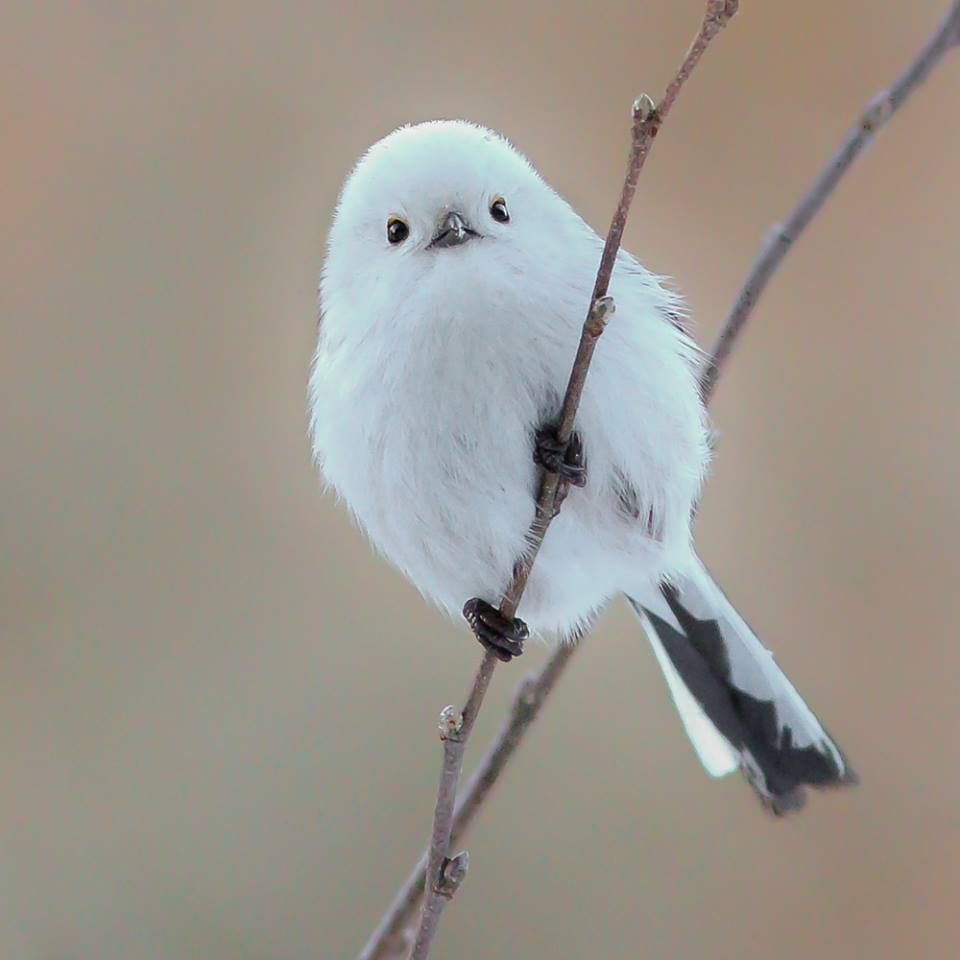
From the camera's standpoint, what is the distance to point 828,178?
1.08 metres

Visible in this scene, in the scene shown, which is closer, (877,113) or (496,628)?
(877,113)

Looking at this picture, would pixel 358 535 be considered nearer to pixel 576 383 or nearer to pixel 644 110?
pixel 576 383

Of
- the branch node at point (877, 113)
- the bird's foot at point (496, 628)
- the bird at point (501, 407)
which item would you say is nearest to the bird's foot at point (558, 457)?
the bird at point (501, 407)

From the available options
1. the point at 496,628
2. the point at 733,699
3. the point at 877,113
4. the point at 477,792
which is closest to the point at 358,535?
the point at 733,699

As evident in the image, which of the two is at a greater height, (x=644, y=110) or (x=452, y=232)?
(x=452, y=232)

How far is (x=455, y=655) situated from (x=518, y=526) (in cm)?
98

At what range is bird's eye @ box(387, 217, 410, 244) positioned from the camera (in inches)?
48.4

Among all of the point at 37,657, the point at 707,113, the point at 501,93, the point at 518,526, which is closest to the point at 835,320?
the point at 707,113

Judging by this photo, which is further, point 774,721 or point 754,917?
point 754,917

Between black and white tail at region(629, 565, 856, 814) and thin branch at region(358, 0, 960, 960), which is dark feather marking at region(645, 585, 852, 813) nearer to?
black and white tail at region(629, 565, 856, 814)

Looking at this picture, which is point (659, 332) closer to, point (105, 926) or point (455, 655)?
point (455, 655)

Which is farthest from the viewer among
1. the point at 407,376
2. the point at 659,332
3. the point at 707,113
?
the point at 707,113

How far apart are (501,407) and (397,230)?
24 centimetres

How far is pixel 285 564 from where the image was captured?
7.20 ft
